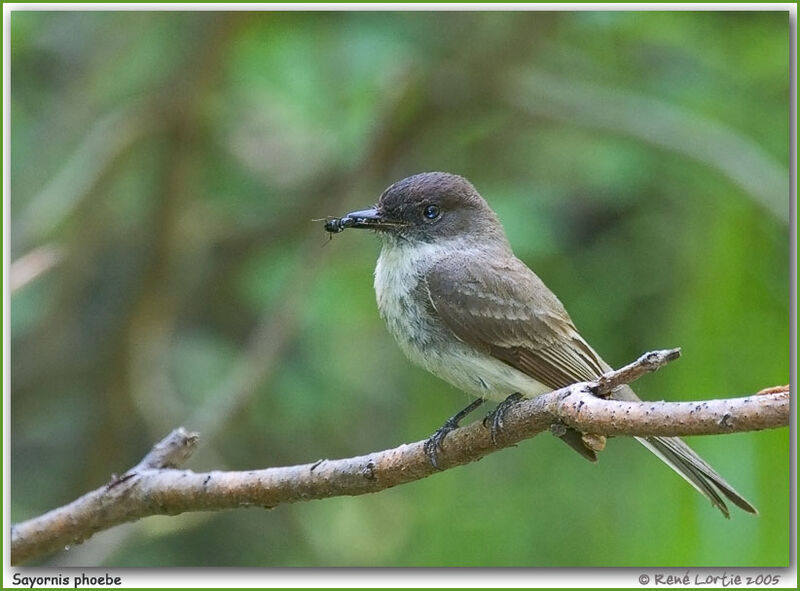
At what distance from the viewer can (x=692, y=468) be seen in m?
2.92

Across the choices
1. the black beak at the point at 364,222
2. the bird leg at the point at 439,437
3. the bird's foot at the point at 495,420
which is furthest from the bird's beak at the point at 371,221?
the bird's foot at the point at 495,420

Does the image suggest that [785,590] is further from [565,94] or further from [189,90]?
[189,90]

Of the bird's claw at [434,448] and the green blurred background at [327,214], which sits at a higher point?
the green blurred background at [327,214]

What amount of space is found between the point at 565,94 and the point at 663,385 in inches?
50.1

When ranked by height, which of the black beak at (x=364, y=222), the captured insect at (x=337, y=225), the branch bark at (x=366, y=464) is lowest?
the branch bark at (x=366, y=464)

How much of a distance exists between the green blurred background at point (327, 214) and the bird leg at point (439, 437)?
0.81m

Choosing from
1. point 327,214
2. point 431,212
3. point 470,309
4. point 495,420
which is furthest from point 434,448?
point 327,214

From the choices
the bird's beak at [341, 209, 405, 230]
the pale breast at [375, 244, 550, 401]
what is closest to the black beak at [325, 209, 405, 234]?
the bird's beak at [341, 209, 405, 230]

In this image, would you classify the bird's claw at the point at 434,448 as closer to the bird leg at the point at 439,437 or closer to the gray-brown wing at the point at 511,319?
the bird leg at the point at 439,437

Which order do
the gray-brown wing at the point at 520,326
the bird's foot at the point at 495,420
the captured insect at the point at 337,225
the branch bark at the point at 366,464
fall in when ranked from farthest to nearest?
the captured insect at the point at 337,225, the gray-brown wing at the point at 520,326, the bird's foot at the point at 495,420, the branch bark at the point at 366,464

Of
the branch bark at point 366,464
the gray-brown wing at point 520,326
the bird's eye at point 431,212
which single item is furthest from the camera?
the bird's eye at point 431,212

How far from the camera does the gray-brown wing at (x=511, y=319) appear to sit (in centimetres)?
312

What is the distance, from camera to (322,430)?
4875 millimetres

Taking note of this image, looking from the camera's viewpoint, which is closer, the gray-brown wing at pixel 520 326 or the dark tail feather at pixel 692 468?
the dark tail feather at pixel 692 468
